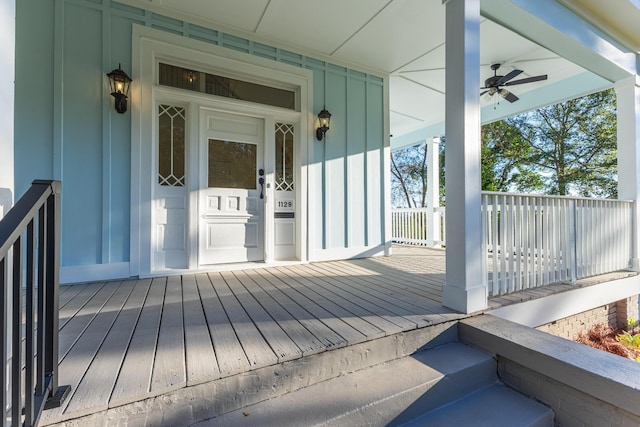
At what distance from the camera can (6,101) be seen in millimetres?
985

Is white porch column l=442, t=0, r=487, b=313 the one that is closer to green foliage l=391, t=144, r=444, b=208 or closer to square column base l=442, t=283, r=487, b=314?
square column base l=442, t=283, r=487, b=314

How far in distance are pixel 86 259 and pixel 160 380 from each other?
2.23 metres

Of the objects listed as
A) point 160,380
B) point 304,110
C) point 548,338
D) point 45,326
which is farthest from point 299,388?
point 304,110

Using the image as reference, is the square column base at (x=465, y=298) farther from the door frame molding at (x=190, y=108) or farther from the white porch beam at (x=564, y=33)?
the white porch beam at (x=564, y=33)

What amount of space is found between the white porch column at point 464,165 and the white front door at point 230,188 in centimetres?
228

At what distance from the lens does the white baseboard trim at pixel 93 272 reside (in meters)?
2.63

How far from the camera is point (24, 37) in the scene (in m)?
2.50

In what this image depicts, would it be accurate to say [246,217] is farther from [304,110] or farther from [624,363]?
[624,363]

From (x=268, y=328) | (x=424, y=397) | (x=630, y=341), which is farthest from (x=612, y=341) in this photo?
(x=268, y=328)

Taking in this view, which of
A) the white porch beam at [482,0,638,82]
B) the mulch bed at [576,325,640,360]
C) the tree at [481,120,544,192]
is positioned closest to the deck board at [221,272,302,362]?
the white porch beam at [482,0,638,82]

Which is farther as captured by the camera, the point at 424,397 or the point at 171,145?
the point at 171,145

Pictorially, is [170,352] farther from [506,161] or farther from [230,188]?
[506,161]

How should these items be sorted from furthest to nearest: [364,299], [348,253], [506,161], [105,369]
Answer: [506,161]
[348,253]
[364,299]
[105,369]

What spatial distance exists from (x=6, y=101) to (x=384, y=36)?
352 cm
